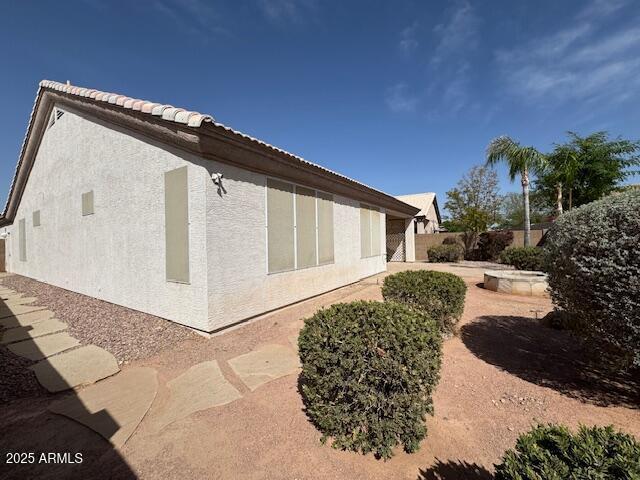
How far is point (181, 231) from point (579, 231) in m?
5.56

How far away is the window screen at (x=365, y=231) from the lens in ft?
33.3

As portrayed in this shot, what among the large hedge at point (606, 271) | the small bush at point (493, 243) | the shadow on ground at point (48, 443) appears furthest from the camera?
the small bush at point (493, 243)

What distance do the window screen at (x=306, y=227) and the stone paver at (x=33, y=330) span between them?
192 inches

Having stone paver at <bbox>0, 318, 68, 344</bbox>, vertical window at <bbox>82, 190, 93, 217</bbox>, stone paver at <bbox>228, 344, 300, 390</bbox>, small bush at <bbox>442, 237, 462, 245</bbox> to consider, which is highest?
vertical window at <bbox>82, 190, 93, 217</bbox>

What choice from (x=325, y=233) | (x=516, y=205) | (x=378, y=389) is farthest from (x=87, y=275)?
(x=516, y=205)

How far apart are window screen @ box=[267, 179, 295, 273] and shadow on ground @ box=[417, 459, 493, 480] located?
435 cm

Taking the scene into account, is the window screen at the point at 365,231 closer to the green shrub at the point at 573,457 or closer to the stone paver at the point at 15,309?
the green shrub at the point at 573,457

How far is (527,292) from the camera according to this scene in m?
7.62

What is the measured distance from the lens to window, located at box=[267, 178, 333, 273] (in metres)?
5.93

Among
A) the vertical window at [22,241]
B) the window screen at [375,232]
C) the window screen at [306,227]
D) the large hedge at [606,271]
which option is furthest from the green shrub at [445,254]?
the vertical window at [22,241]

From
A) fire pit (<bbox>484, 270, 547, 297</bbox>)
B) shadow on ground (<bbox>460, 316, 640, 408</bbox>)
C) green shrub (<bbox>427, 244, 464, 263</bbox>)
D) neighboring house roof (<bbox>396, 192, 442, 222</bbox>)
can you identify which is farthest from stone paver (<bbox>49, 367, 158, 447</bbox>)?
neighboring house roof (<bbox>396, 192, 442, 222</bbox>)

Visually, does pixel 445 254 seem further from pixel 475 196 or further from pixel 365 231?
pixel 475 196

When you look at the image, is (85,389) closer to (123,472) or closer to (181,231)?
(123,472)

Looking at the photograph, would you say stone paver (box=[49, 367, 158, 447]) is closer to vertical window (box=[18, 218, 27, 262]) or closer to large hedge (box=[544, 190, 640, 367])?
large hedge (box=[544, 190, 640, 367])
